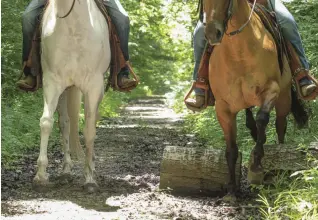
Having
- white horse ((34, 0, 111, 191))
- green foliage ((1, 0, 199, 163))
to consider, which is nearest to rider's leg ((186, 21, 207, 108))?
white horse ((34, 0, 111, 191))

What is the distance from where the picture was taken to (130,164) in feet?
31.7

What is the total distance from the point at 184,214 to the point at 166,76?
30.9 metres

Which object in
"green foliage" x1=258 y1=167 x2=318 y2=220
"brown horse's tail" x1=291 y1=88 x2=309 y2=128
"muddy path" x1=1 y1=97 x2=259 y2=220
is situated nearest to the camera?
"green foliage" x1=258 y1=167 x2=318 y2=220

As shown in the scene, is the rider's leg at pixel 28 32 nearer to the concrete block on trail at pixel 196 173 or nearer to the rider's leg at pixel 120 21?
the rider's leg at pixel 120 21

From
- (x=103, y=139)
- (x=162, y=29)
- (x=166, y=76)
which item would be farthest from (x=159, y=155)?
(x=166, y=76)

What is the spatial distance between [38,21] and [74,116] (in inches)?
66.8

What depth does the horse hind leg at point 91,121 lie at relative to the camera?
725 centimetres

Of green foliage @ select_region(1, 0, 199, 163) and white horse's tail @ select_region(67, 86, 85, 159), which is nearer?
white horse's tail @ select_region(67, 86, 85, 159)

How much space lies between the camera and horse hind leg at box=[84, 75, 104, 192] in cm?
725

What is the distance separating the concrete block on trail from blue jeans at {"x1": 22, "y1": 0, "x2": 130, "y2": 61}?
1822mm

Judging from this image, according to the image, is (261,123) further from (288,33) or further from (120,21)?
(120,21)

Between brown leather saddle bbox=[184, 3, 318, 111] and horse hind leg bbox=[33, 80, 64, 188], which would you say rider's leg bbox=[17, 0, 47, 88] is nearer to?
horse hind leg bbox=[33, 80, 64, 188]

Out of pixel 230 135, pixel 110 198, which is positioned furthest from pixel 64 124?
pixel 230 135

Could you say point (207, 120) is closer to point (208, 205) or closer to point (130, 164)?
point (130, 164)
